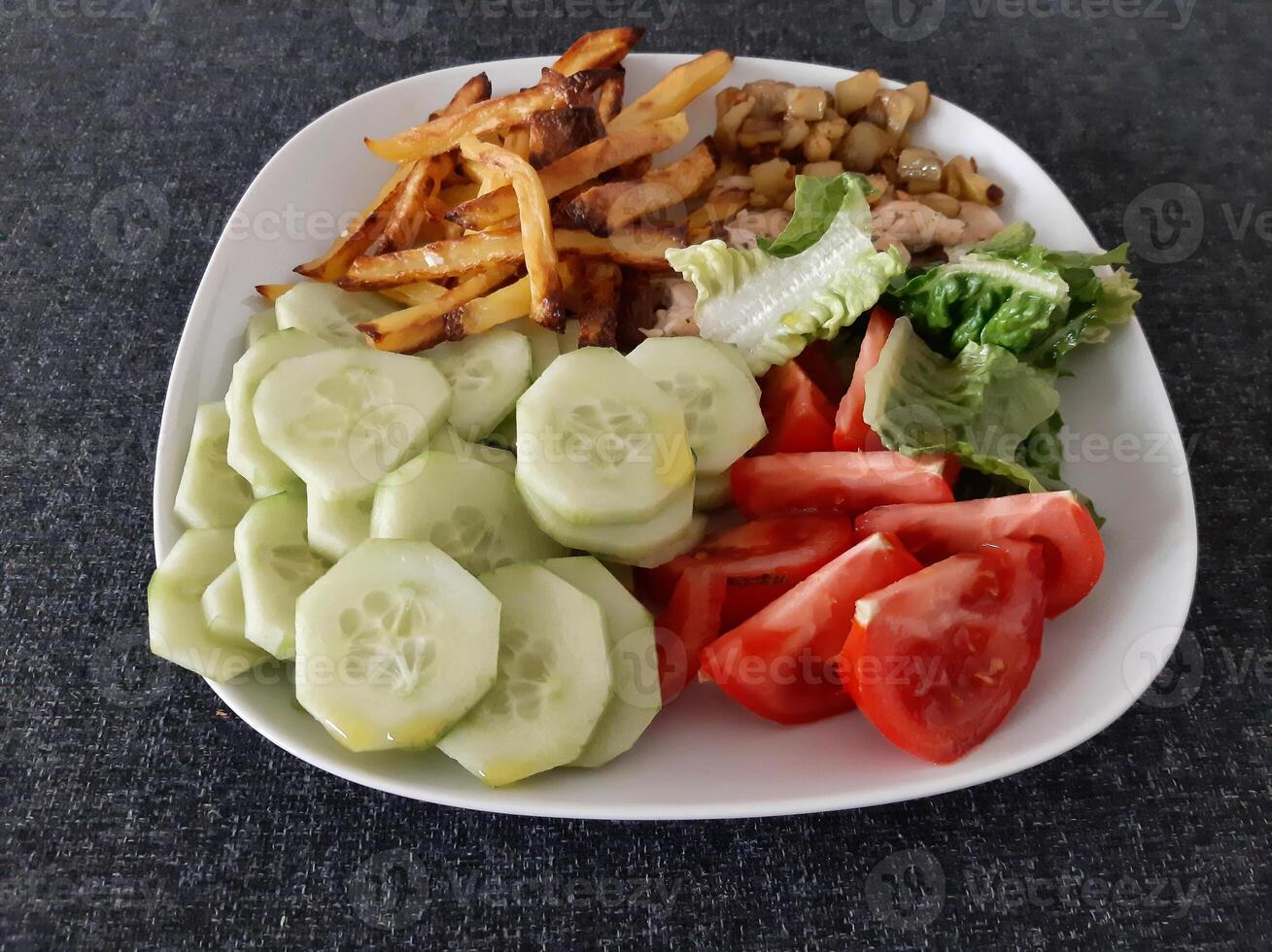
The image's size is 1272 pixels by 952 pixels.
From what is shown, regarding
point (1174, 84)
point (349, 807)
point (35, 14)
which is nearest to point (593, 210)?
point (349, 807)

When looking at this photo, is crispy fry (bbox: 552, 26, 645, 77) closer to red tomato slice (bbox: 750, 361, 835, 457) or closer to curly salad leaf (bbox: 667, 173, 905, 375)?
curly salad leaf (bbox: 667, 173, 905, 375)

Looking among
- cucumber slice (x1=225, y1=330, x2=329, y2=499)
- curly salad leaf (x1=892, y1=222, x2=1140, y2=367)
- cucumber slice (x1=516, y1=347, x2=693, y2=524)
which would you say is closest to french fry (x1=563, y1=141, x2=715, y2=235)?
cucumber slice (x1=516, y1=347, x2=693, y2=524)

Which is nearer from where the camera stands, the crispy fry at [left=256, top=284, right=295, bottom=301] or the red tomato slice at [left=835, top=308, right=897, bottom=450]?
the red tomato slice at [left=835, top=308, right=897, bottom=450]

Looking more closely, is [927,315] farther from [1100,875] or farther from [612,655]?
[1100,875]

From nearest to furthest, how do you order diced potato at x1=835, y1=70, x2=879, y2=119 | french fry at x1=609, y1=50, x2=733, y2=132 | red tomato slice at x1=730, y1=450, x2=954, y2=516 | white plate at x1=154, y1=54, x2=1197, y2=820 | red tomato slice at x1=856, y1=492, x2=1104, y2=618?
white plate at x1=154, y1=54, x2=1197, y2=820 < red tomato slice at x1=856, y1=492, x2=1104, y2=618 < red tomato slice at x1=730, y1=450, x2=954, y2=516 < french fry at x1=609, y1=50, x2=733, y2=132 < diced potato at x1=835, y1=70, x2=879, y2=119

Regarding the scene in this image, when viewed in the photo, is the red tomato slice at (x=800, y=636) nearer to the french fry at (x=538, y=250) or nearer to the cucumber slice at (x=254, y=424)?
the french fry at (x=538, y=250)

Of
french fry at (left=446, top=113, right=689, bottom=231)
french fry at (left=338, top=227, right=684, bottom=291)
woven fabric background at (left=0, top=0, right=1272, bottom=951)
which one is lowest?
woven fabric background at (left=0, top=0, right=1272, bottom=951)

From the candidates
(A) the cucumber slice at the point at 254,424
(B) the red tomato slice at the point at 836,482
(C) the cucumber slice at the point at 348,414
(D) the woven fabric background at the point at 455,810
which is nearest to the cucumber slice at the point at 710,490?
(B) the red tomato slice at the point at 836,482
